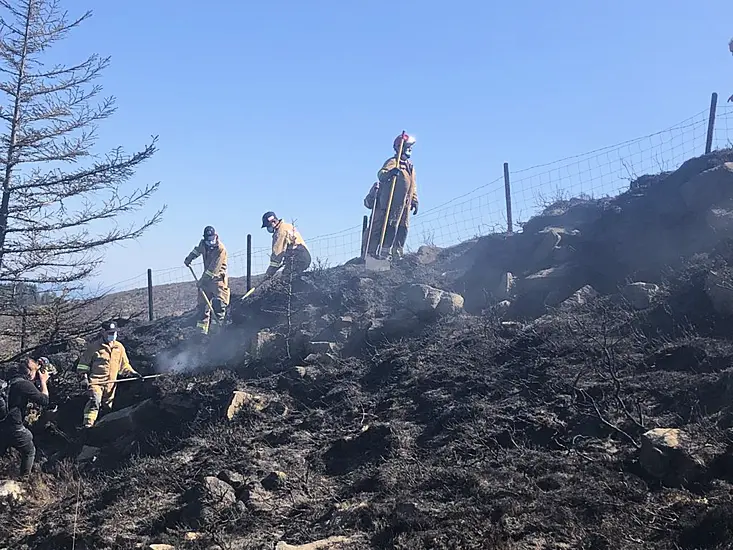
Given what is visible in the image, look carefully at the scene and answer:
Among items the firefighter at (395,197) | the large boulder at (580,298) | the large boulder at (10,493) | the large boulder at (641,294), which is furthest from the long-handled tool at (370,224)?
the large boulder at (10,493)

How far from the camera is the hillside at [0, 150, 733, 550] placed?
5422 mm

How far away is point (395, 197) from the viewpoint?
1377 cm

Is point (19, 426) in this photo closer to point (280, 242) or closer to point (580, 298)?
point (280, 242)

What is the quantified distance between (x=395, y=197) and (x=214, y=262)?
3.68 metres

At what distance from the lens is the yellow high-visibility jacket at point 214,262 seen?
12.9 m

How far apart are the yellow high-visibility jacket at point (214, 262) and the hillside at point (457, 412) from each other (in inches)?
41.2

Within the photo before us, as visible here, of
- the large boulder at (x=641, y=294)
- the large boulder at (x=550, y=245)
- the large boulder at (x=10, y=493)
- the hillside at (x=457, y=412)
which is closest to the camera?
the hillside at (x=457, y=412)

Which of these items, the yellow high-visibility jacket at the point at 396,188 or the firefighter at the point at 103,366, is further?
the yellow high-visibility jacket at the point at 396,188

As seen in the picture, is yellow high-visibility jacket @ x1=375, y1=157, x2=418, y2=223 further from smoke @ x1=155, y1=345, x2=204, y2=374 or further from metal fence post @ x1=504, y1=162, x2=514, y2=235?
smoke @ x1=155, y1=345, x2=204, y2=374

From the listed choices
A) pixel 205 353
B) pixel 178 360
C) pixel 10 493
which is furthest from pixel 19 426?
pixel 205 353

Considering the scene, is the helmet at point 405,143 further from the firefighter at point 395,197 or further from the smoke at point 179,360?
the smoke at point 179,360

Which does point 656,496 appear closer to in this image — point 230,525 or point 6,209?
point 230,525

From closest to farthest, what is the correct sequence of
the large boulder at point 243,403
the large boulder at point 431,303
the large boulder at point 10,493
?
the large boulder at point 10,493 → the large boulder at point 243,403 → the large boulder at point 431,303

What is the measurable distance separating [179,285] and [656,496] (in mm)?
25084
